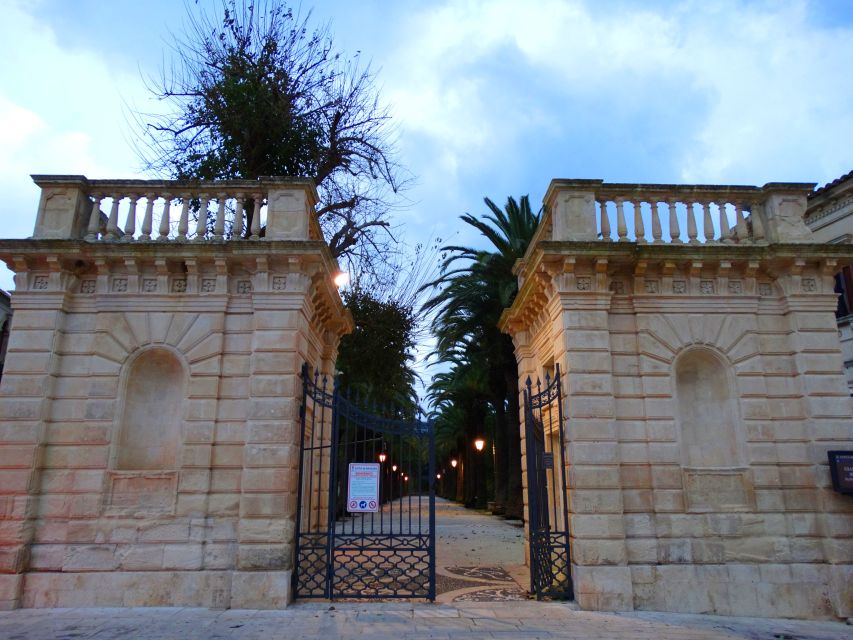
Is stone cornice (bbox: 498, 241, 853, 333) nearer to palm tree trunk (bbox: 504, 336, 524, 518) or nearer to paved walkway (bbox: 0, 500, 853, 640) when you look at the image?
paved walkway (bbox: 0, 500, 853, 640)

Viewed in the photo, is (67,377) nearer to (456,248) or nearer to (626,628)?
(626,628)

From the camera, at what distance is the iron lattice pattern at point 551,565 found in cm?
884

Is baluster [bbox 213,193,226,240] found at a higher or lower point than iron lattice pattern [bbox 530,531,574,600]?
higher

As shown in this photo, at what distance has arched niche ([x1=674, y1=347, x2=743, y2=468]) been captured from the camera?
30.3 ft

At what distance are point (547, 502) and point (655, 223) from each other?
4.93 metres

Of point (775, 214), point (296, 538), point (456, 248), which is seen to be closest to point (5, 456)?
point (296, 538)

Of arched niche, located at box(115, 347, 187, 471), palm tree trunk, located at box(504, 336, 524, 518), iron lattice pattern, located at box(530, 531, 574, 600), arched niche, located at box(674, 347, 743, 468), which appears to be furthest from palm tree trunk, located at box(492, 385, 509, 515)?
arched niche, located at box(115, 347, 187, 471)

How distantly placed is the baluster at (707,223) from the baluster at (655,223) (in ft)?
2.47

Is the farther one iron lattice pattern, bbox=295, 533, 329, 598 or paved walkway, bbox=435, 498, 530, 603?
paved walkway, bbox=435, 498, 530, 603

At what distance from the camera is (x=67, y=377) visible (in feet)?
30.1

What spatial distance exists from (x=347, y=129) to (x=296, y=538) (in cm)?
1106

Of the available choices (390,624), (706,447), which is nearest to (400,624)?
(390,624)

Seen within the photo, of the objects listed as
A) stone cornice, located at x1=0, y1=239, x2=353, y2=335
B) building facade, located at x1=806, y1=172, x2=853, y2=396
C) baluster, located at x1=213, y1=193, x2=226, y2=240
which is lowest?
stone cornice, located at x1=0, y1=239, x2=353, y2=335

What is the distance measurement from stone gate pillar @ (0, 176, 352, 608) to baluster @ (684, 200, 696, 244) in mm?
6069
